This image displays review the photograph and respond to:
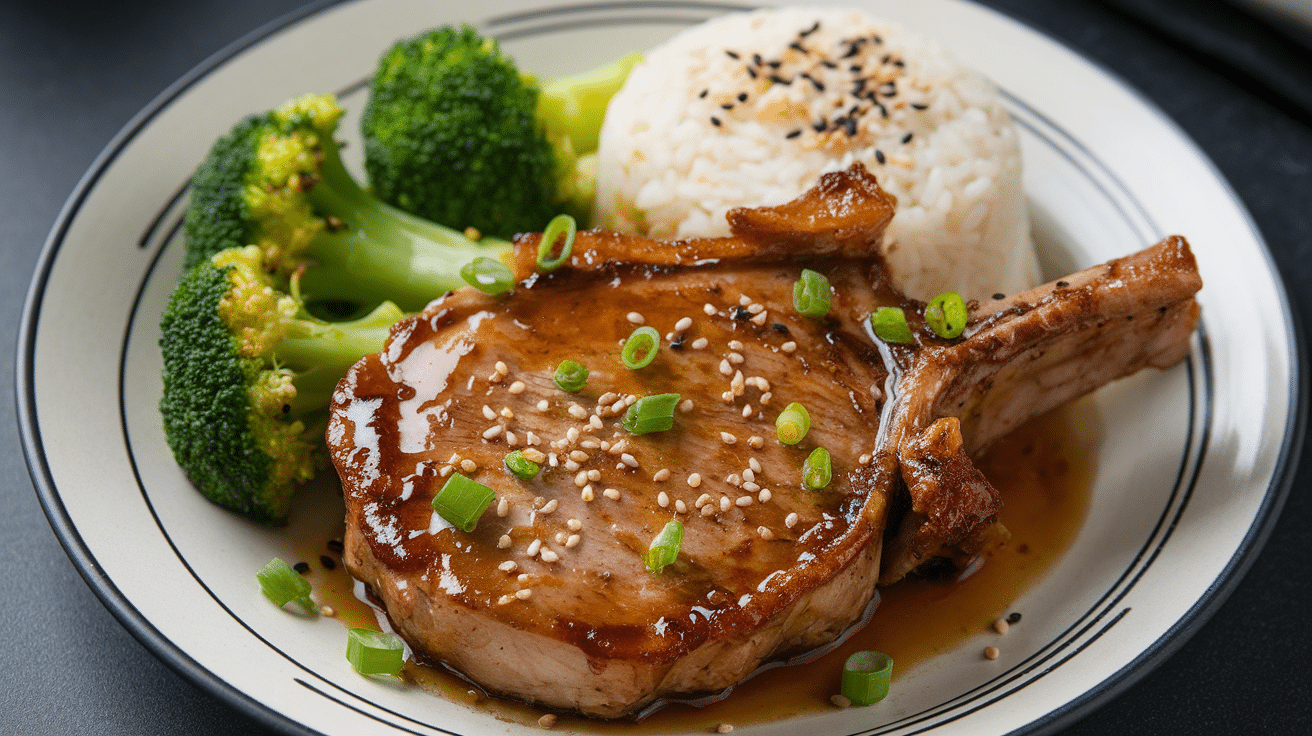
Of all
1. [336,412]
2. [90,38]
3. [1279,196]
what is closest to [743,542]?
[336,412]

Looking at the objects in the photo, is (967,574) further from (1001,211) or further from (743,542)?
(1001,211)

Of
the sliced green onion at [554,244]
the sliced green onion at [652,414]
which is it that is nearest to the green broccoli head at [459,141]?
the sliced green onion at [554,244]

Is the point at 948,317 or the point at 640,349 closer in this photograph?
the point at 640,349

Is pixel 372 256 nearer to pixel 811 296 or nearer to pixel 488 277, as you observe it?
pixel 488 277

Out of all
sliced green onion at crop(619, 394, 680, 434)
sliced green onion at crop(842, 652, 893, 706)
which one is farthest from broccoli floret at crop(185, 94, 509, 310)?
sliced green onion at crop(842, 652, 893, 706)

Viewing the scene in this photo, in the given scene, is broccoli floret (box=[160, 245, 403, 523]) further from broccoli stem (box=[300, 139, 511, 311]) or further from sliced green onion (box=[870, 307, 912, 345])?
sliced green onion (box=[870, 307, 912, 345])

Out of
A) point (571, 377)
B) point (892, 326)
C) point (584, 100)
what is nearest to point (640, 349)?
point (571, 377)
